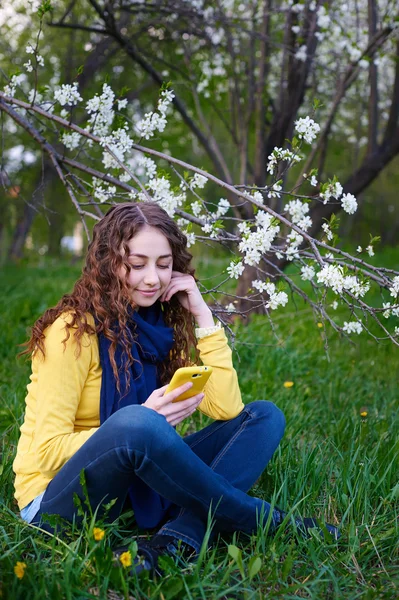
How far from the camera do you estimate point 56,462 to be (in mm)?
1818

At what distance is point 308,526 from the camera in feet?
6.40

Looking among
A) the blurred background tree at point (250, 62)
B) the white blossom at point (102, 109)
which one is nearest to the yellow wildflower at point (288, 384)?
the blurred background tree at point (250, 62)

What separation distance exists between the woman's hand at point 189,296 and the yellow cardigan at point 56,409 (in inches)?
13.4

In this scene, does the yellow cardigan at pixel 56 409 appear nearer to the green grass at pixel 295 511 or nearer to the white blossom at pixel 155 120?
the green grass at pixel 295 511

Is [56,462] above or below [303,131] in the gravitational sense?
below

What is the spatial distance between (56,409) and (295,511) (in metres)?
0.88

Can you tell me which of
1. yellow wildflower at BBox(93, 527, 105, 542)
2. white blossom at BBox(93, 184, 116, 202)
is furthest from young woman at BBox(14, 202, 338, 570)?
white blossom at BBox(93, 184, 116, 202)

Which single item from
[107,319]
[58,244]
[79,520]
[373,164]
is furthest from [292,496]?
[58,244]

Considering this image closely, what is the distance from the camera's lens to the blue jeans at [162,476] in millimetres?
1701

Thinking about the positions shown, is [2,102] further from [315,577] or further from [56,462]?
[315,577]

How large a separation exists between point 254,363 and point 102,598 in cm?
224

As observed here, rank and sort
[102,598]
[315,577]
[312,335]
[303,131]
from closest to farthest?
[102,598], [315,577], [303,131], [312,335]

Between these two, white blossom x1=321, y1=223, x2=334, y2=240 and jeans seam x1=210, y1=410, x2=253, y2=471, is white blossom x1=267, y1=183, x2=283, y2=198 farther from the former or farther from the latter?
jeans seam x1=210, y1=410, x2=253, y2=471

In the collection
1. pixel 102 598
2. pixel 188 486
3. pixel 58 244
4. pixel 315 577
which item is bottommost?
pixel 315 577
